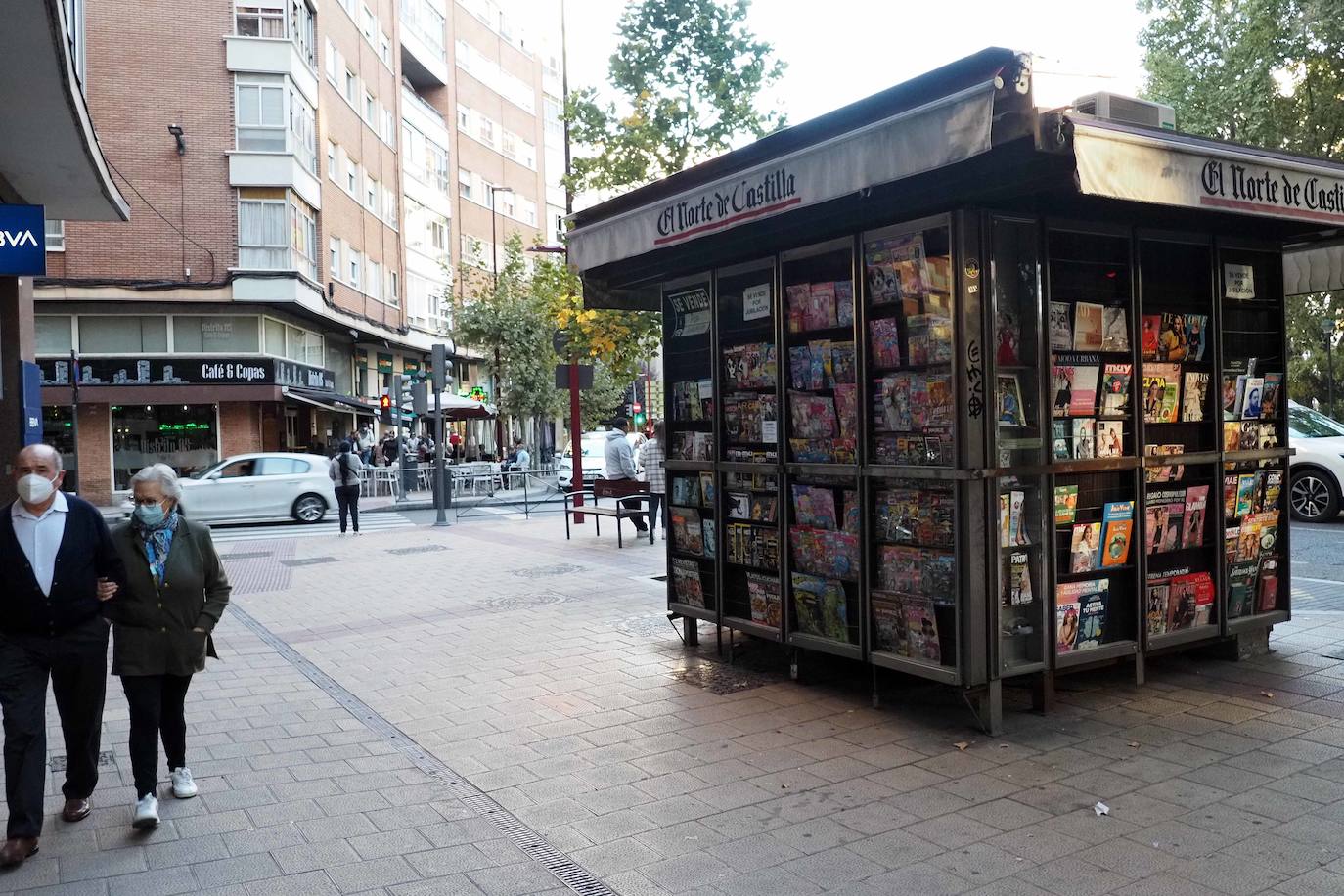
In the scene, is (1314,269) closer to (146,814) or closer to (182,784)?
(182,784)

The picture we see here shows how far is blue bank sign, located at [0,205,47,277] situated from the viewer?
757cm

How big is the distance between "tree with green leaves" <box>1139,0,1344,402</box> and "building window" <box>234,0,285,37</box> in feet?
74.1

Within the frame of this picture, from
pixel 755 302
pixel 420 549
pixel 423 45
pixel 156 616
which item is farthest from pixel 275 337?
pixel 156 616

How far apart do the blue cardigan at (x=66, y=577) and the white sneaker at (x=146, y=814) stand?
2.75ft

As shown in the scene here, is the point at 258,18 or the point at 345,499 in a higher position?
the point at 258,18

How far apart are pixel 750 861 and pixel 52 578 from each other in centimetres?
312

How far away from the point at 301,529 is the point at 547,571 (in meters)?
10.0

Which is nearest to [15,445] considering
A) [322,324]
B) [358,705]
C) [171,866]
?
[358,705]

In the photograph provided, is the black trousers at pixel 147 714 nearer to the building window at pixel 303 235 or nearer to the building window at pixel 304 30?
the building window at pixel 303 235

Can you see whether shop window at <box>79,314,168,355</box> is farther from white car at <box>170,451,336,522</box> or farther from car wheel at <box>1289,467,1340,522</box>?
car wheel at <box>1289,467,1340,522</box>

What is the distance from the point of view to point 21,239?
7.62m

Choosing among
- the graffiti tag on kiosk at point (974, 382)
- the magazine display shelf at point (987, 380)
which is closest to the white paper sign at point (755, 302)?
the magazine display shelf at point (987, 380)

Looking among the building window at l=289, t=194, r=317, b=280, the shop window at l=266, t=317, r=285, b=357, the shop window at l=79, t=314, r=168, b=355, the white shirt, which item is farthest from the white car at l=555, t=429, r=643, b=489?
the white shirt

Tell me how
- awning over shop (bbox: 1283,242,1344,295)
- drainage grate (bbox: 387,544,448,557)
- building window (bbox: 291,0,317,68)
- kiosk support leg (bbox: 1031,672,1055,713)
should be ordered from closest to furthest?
kiosk support leg (bbox: 1031,672,1055,713), awning over shop (bbox: 1283,242,1344,295), drainage grate (bbox: 387,544,448,557), building window (bbox: 291,0,317,68)
